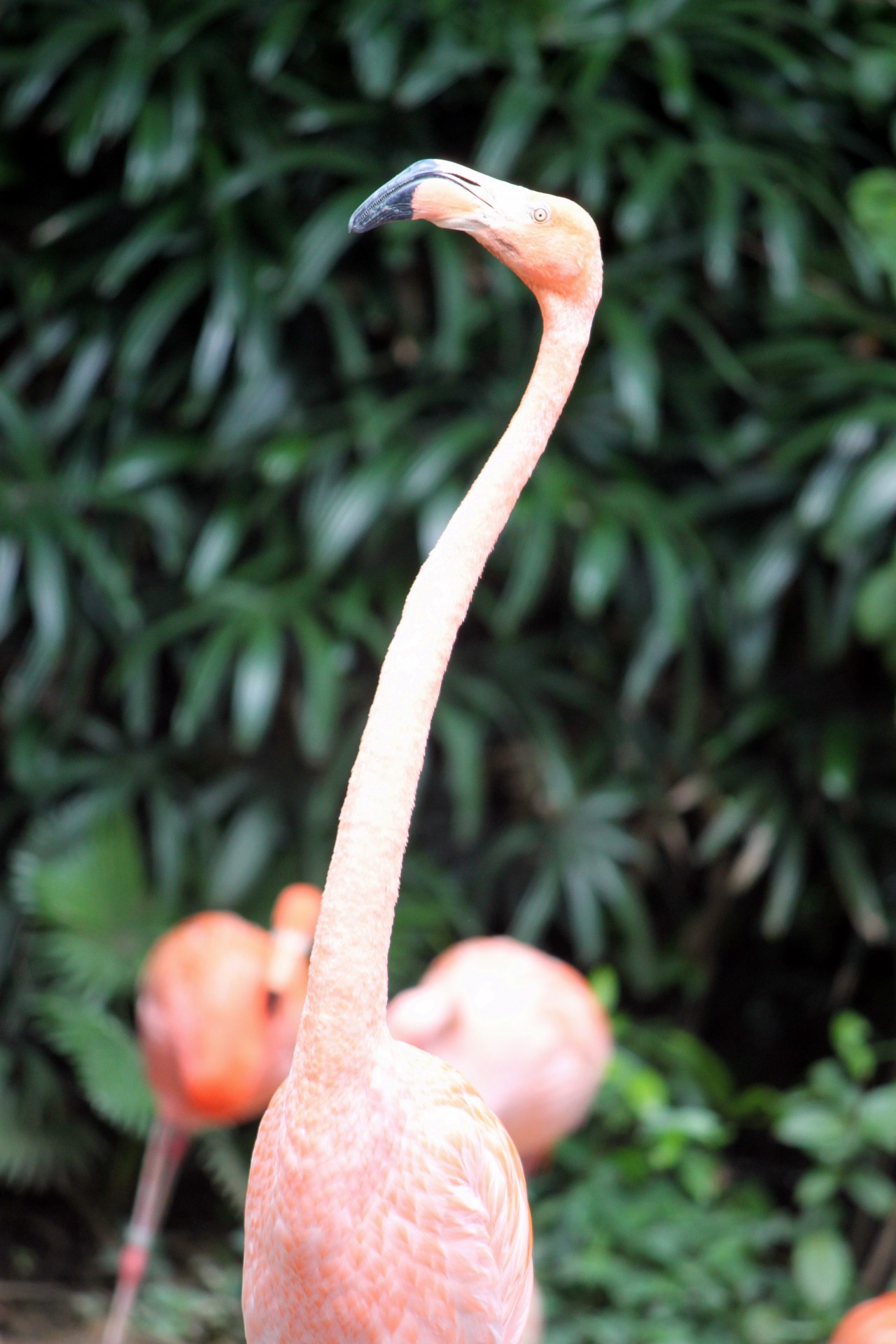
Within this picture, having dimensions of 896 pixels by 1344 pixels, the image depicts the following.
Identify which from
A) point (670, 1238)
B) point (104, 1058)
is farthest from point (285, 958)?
point (670, 1238)

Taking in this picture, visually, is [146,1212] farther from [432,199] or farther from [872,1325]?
[432,199]

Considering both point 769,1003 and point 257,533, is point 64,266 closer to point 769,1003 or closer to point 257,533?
point 257,533

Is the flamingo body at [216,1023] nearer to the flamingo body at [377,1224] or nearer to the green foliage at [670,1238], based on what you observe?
the green foliage at [670,1238]

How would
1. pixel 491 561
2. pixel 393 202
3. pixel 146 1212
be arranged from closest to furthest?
1. pixel 393 202
2. pixel 146 1212
3. pixel 491 561

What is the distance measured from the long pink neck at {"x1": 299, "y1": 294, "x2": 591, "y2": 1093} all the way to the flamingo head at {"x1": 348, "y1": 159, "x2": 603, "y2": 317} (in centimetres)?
21

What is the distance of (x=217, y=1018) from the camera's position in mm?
2441

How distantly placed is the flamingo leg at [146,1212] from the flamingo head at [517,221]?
2.00 metres

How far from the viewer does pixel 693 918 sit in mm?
3352

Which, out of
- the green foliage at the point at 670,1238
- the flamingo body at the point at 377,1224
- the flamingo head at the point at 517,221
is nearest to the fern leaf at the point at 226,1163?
the green foliage at the point at 670,1238

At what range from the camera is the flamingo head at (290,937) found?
91.2 inches

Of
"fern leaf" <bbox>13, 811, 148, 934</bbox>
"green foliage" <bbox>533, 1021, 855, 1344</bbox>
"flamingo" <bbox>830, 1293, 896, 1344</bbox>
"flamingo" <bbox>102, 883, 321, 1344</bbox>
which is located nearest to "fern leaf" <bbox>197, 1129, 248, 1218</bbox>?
"flamingo" <bbox>102, 883, 321, 1344</bbox>

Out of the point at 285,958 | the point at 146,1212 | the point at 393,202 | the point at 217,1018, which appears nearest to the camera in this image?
the point at 393,202

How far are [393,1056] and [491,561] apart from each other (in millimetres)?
1939

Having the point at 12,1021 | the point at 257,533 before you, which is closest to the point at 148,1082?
the point at 12,1021
